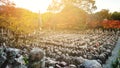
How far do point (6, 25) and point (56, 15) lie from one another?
30346mm

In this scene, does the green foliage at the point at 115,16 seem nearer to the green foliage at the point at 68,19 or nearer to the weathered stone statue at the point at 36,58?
the green foliage at the point at 68,19

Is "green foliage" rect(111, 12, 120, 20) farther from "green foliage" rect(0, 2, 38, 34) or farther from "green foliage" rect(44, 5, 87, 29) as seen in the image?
"green foliage" rect(0, 2, 38, 34)

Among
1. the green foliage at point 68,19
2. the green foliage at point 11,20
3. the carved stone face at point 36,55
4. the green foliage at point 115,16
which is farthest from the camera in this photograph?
the green foliage at point 115,16

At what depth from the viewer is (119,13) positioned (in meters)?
45.2

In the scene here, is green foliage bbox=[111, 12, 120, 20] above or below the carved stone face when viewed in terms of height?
above

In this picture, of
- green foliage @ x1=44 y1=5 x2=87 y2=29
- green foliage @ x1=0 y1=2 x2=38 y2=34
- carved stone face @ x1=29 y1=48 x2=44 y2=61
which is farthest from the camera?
Result: green foliage @ x1=44 y1=5 x2=87 y2=29

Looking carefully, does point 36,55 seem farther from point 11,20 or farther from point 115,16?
point 115,16

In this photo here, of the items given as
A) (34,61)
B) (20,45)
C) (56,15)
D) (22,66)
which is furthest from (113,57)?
(56,15)

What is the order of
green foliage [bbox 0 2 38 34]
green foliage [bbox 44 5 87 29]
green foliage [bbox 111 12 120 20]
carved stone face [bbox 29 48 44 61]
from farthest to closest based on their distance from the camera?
green foliage [bbox 111 12 120 20], green foliage [bbox 44 5 87 29], green foliage [bbox 0 2 38 34], carved stone face [bbox 29 48 44 61]

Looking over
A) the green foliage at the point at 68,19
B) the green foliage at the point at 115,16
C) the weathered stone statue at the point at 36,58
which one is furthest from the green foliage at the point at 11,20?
the green foliage at the point at 115,16

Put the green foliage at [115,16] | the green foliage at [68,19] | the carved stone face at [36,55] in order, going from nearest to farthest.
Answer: the carved stone face at [36,55] < the green foliage at [68,19] < the green foliage at [115,16]

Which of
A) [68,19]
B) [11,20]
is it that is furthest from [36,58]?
[68,19]

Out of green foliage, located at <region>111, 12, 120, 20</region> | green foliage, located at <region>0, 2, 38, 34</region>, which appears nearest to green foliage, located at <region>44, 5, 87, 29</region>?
green foliage, located at <region>111, 12, 120, 20</region>

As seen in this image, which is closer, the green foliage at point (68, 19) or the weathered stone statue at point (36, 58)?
the weathered stone statue at point (36, 58)
